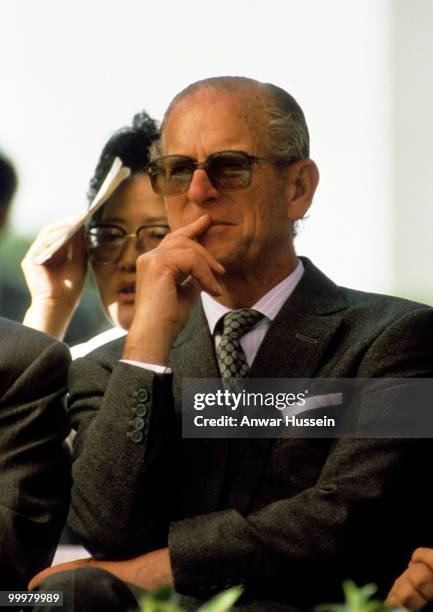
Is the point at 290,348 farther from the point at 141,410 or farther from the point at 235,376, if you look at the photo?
the point at 141,410

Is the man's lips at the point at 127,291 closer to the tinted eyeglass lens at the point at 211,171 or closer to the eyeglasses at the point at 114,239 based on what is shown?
the eyeglasses at the point at 114,239

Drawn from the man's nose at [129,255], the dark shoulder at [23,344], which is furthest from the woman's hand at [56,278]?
the dark shoulder at [23,344]

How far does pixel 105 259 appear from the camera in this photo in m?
3.37

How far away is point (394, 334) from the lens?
2.51m

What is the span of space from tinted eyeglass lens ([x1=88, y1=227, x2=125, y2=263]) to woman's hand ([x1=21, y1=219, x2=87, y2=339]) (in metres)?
0.03

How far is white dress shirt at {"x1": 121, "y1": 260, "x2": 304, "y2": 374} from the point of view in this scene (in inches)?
104

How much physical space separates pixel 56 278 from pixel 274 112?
89 centimetres

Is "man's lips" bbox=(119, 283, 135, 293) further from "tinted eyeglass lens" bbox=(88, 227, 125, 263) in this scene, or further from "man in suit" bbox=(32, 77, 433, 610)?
"man in suit" bbox=(32, 77, 433, 610)

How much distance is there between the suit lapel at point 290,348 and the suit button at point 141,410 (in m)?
0.21

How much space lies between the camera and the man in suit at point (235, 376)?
237 cm

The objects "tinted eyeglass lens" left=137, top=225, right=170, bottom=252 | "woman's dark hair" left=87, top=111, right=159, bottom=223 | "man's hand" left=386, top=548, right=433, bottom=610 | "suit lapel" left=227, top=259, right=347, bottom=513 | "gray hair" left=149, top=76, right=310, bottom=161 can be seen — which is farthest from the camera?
"woman's dark hair" left=87, top=111, right=159, bottom=223

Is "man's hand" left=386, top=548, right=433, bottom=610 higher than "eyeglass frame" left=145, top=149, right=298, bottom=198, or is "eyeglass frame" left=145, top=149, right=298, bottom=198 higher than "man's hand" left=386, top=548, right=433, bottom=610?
"eyeglass frame" left=145, top=149, right=298, bottom=198

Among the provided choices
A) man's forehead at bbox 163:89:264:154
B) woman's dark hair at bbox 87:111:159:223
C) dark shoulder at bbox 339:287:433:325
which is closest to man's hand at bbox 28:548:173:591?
dark shoulder at bbox 339:287:433:325

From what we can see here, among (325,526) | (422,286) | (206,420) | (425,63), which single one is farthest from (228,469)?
(425,63)
